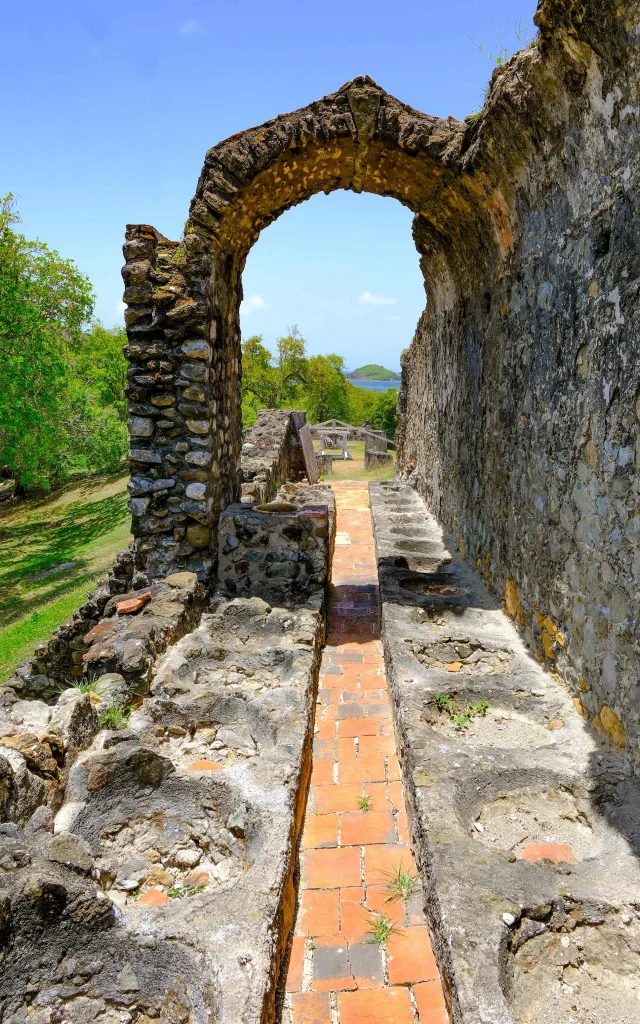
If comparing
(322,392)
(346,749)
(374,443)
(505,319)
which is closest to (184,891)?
(346,749)

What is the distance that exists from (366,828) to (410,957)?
0.78m

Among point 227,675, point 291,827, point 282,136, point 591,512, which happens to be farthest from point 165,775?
point 282,136

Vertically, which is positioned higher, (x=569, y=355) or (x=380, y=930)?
(x=569, y=355)

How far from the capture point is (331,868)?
3.00 metres

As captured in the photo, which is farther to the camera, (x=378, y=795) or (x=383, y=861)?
(x=378, y=795)

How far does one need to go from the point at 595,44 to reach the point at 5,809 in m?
4.04

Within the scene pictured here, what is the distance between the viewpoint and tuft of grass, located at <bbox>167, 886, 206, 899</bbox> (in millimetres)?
2610

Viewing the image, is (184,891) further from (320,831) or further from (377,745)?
(377,745)

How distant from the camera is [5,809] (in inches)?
99.1

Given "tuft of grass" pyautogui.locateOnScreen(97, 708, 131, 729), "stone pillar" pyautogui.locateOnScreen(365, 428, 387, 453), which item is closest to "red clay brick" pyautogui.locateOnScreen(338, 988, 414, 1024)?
"tuft of grass" pyautogui.locateOnScreen(97, 708, 131, 729)

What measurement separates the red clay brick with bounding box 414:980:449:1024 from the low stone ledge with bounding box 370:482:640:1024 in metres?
0.09

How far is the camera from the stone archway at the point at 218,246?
16.6ft

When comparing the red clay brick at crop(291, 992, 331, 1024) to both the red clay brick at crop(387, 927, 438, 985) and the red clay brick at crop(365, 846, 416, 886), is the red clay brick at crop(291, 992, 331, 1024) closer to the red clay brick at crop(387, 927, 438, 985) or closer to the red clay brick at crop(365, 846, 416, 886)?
the red clay brick at crop(387, 927, 438, 985)

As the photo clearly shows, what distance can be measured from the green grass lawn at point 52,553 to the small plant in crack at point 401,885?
5702 millimetres
